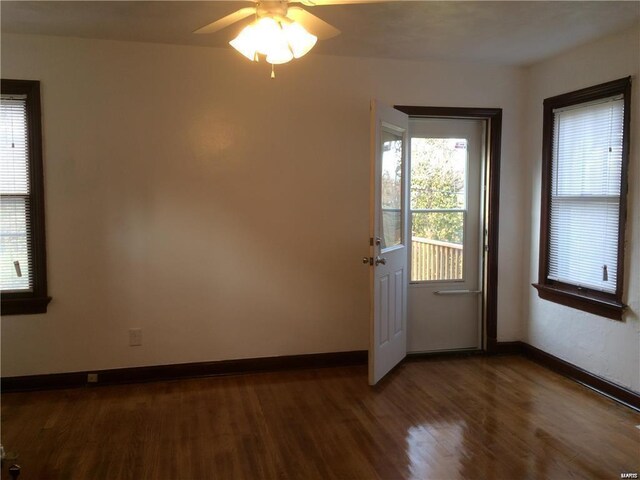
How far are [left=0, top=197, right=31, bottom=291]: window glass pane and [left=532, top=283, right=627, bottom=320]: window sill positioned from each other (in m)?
3.82

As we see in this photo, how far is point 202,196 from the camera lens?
3756 mm

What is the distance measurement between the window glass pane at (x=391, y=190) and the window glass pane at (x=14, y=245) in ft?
8.09

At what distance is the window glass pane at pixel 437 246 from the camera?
14.0 feet

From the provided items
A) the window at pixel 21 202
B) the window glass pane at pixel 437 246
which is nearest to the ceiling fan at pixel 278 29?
the window at pixel 21 202

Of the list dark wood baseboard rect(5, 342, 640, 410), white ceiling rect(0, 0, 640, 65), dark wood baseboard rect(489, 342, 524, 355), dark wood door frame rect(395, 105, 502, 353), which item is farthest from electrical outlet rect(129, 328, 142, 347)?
dark wood baseboard rect(489, 342, 524, 355)

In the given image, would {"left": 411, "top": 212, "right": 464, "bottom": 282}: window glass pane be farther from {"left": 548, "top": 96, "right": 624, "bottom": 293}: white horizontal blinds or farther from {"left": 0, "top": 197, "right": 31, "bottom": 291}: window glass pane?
{"left": 0, "top": 197, "right": 31, "bottom": 291}: window glass pane

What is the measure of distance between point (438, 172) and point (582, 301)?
1.47 meters

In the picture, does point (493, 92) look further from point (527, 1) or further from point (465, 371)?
point (465, 371)

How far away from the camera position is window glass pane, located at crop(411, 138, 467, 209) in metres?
4.21

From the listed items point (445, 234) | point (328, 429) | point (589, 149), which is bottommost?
point (328, 429)

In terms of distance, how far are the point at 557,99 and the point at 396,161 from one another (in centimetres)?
131

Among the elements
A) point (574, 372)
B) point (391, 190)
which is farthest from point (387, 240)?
point (574, 372)

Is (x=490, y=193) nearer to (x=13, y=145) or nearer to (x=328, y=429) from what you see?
(x=328, y=429)

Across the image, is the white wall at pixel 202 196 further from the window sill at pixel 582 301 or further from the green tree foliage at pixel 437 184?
the window sill at pixel 582 301
